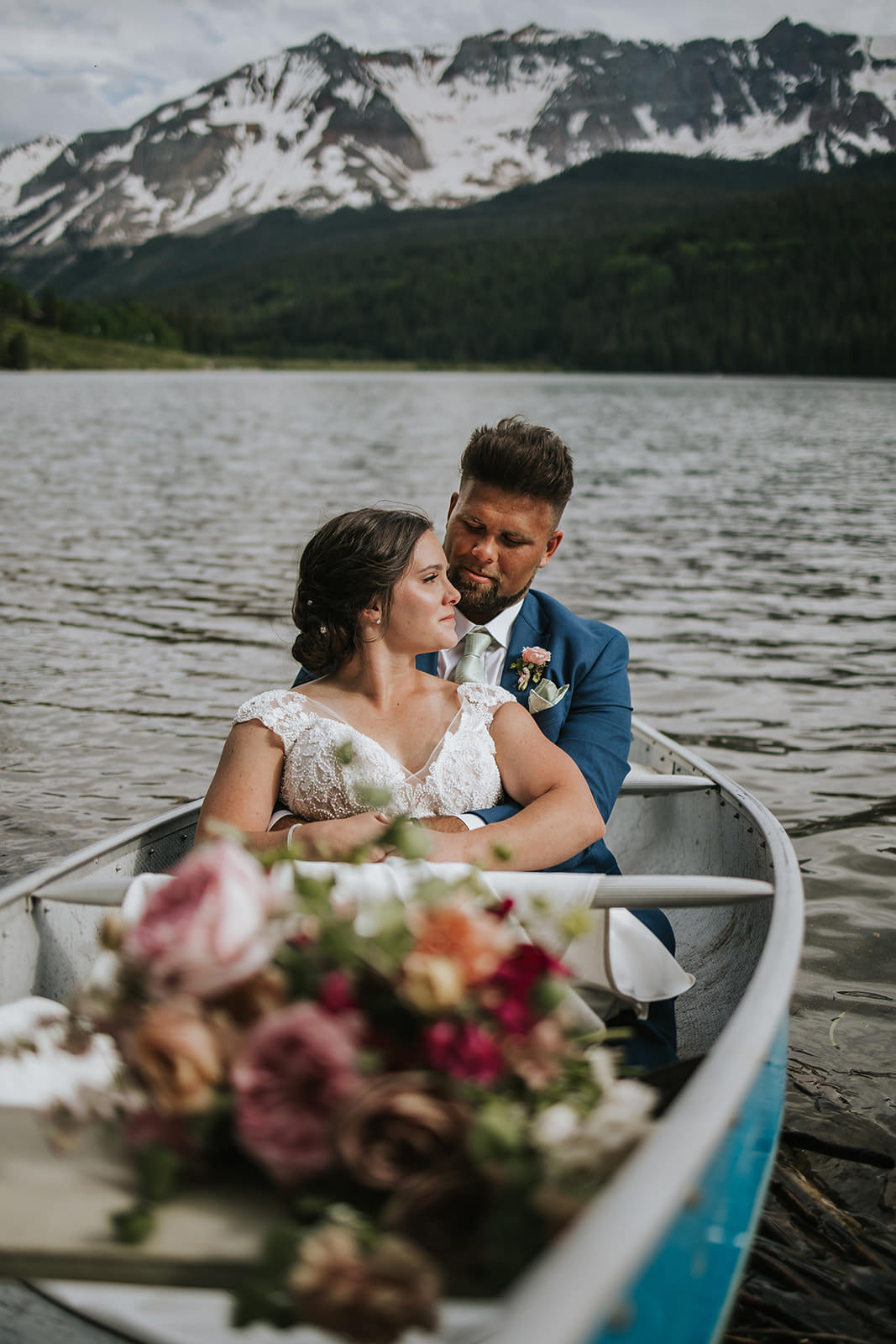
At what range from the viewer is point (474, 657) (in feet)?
15.0

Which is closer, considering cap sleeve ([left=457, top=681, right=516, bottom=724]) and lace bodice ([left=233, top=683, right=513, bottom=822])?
lace bodice ([left=233, top=683, right=513, bottom=822])

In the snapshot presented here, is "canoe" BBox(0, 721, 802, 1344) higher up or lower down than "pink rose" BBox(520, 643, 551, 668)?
lower down

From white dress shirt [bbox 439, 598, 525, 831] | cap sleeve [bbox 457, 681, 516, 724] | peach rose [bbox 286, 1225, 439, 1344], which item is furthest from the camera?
white dress shirt [bbox 439, 598, 525, 831]

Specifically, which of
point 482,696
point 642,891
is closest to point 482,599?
point 482,696

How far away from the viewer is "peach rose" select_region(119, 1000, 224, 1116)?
167 cm

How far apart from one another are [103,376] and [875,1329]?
123155 mm

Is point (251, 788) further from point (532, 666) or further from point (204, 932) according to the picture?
point (204, 932)

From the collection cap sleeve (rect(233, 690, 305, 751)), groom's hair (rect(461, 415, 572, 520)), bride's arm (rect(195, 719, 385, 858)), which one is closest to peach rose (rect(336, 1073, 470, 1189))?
bride's arm (rect(195, 719, 385, 858))

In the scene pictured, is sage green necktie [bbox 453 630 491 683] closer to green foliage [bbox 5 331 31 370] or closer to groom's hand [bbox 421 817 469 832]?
groom's hand [bbox 421 817 469 832]

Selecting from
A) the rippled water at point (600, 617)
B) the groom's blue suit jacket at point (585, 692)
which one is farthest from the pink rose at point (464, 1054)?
the rippled water at point (600, 617)

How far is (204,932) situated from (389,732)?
2417 millimetres

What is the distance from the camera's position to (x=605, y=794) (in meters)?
4.34

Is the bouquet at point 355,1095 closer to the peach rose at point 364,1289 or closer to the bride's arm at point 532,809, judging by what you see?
the peach rose at point 364,1289

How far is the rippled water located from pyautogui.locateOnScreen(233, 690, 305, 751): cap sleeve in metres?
2.70
